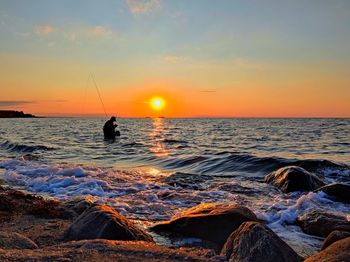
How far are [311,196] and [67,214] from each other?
20.6 ft

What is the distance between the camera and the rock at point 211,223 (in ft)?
20.0

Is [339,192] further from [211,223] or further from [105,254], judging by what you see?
[105,254]

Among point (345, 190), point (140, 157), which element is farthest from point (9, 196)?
point (140, 157)

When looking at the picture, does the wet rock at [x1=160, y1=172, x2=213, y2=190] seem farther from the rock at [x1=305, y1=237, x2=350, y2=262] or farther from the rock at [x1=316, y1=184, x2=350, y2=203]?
the rock at [x1=305, y1=237, x2=350, y2=262]

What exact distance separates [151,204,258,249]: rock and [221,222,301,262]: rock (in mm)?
1261

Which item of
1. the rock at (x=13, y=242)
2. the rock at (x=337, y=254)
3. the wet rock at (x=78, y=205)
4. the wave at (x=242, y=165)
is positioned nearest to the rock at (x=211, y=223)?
the wet rock at (x=78, y=205)

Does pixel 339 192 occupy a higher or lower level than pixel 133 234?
lower

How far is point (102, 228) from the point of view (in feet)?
17.3

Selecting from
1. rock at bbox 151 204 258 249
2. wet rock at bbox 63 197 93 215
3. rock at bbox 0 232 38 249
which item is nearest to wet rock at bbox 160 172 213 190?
wet rock at bbox 63 197 93 215

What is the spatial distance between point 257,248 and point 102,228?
2247mm

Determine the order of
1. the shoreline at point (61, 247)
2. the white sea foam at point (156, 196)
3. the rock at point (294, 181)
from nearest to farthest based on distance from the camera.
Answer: the shoreline at point (61, 247), the white sea foam at point (156, 196), the rock at point (294, 181)

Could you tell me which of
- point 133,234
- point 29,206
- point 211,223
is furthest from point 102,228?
point 29,206

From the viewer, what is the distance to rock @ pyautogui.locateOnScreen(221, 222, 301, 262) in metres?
4.41

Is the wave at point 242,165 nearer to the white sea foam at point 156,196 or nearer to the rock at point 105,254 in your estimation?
the white sea foam at point 156,196
